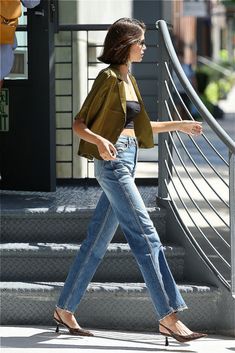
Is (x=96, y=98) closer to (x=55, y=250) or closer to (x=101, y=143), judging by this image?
(x=101, y=143)

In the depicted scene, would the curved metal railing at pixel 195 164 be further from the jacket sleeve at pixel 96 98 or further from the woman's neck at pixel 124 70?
the jacket sleeve at pixel 96 98

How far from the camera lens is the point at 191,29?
44031mm

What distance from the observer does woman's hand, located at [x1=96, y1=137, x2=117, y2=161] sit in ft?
17.5

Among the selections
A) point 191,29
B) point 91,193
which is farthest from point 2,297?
point 191,29

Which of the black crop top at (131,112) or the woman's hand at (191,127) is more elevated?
the black crop top at (131,112)

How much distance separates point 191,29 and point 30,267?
3833 centimetres

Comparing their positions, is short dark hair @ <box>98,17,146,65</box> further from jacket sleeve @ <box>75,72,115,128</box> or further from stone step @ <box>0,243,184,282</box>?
stone step @ <box>0,243,184,282</box>

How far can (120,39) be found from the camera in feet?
18.0

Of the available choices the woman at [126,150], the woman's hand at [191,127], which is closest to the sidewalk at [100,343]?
the woman at [126,150]

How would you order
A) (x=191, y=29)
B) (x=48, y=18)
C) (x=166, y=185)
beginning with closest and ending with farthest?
1. (x=166, y=185)
2. (x=48, y=18)
3. (x=191, y=29)

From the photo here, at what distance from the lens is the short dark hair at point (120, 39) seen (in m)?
5.48

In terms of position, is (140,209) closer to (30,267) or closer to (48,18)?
(30,267)

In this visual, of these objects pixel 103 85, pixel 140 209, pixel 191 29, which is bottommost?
pixel 191 29

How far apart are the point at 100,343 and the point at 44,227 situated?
1.21 m
